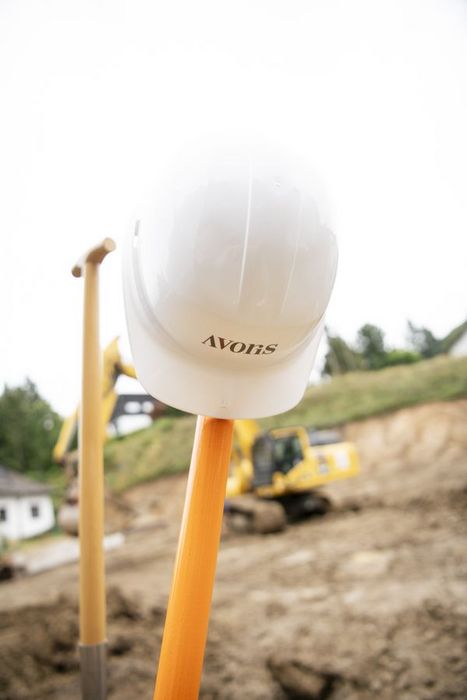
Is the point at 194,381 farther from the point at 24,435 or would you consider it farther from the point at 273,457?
the point at 24,435

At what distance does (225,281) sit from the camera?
82 cm

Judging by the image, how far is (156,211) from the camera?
843mm

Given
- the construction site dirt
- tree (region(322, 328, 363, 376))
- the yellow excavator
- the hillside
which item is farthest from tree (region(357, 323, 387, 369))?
the yellow excavator

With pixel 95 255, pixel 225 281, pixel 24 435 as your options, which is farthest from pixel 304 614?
pixel 24 435

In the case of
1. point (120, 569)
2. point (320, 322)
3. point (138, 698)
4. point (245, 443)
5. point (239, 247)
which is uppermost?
point (239, 247)

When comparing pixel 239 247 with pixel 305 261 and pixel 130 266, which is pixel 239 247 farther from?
pixel 130 266

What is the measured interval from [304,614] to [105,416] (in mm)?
3782

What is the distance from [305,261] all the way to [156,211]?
11.7 inches

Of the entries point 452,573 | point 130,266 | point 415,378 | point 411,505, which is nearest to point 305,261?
point 130,266

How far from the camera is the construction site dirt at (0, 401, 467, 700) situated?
10.6 ft

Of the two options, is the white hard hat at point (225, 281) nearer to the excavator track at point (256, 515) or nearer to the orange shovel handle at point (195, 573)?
the orange shovel handle at point (195, 573)

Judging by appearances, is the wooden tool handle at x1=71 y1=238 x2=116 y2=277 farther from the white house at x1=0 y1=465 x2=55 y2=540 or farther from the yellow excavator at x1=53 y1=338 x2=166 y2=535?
the white house at x1=0 y1=465 x2=55 y2=540

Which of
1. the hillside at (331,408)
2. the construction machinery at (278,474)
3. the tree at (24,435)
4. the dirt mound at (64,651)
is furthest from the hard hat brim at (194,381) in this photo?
the tree at (24,435)

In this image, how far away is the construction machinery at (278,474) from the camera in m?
8.85
